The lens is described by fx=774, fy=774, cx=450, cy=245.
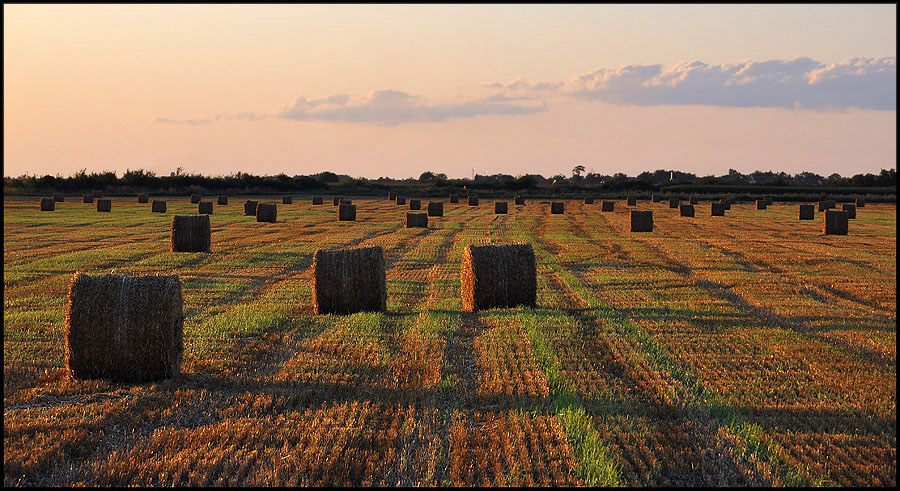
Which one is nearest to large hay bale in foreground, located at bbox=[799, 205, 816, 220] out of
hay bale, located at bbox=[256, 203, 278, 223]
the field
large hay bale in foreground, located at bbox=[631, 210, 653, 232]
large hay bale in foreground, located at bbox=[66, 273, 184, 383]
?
large hay bale in foreground, located at bbox=[631, 210, 653, 232]

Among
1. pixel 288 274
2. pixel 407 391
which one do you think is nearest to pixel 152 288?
pixel 407 391

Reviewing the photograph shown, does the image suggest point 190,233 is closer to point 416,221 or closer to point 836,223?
point 416,221

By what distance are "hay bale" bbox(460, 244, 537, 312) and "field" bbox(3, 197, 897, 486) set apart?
0.54 m

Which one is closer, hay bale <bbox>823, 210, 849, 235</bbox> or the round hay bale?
hay bale <bbox>823, 210, 849, 235</bbox>

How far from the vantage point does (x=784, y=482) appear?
6184 millimetres

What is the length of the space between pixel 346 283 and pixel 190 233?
1285cm

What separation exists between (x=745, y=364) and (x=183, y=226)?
1926cm

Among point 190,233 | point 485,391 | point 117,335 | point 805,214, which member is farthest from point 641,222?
point 117,335

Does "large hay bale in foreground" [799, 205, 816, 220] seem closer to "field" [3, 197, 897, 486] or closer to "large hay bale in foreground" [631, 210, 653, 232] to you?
"large hay bale in foreground" [631, 210, 653, 232]

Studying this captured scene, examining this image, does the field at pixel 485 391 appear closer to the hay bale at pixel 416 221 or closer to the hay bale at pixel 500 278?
the hay bale at pixel 500 278

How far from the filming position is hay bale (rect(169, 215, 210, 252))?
80.8 feet

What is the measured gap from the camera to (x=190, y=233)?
24.6 metres

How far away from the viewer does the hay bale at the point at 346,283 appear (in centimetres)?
1352

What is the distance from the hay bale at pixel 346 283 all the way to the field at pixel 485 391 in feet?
1.29
